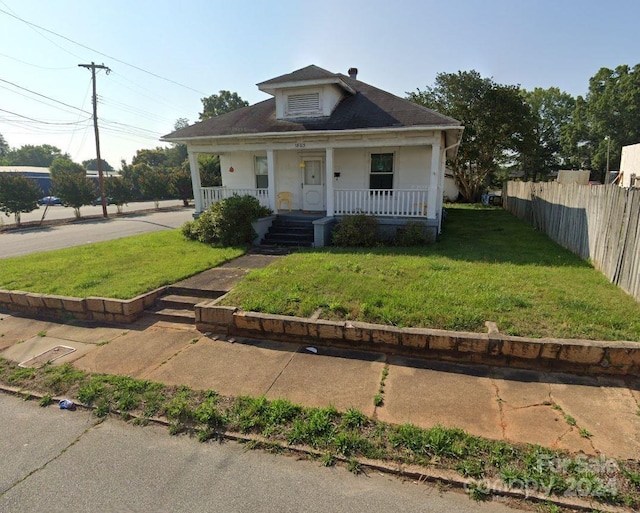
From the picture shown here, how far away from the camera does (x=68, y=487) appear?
248 centimetres

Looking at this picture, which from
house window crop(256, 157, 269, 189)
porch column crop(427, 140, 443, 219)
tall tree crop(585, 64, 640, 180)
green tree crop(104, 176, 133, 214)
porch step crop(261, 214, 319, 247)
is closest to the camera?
porch column crop(427, 140, 443, 219)

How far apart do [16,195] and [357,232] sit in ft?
66.9

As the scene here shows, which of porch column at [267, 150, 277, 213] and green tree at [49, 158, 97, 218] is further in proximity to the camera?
green tree at [49, 158, 97, 218]

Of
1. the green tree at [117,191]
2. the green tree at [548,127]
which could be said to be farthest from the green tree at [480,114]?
the green tree at [548,127]

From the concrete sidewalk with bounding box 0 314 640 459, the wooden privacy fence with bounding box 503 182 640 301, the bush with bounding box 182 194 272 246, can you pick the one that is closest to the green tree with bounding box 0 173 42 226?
the bush with bounding box 182 194 272 246

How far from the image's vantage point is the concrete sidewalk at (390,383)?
9.54 feet

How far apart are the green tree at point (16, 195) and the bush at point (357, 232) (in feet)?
63.9

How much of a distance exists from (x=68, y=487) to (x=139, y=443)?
518mm

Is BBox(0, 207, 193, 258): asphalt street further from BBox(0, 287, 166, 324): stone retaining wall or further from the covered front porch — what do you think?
the covered front porch

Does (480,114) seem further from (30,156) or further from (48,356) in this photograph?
(30,156)

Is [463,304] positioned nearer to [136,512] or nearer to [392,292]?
[392,292]

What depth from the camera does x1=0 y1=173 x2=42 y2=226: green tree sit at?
18.8 meters

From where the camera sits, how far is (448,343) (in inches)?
156

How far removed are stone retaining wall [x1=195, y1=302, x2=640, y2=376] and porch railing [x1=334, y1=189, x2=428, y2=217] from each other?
638 centimetres
